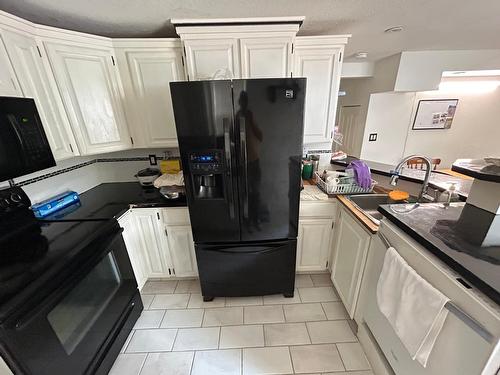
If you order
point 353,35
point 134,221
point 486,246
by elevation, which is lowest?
point 134,221

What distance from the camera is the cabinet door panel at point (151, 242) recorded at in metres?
1.80

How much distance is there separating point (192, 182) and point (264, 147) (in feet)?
1.88

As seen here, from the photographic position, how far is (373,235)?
1.31 meters

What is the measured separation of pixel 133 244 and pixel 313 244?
1.60 meters

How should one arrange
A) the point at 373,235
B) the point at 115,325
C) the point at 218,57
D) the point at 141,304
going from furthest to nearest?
the point at 141,304
the point at 218,57
the point at 115,325
the point at 373,235

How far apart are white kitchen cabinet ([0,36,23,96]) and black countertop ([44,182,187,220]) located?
0.85 metres

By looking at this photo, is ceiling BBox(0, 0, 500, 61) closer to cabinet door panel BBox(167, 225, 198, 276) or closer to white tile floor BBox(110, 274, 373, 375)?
cabinet door panel BBox(167, 225, 198, 276)

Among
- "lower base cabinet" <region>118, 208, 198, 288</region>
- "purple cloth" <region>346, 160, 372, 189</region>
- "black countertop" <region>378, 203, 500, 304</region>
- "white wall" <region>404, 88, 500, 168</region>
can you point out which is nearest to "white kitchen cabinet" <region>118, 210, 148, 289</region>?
"lower base cabinet" <region>118, 208, 198, 288</region>

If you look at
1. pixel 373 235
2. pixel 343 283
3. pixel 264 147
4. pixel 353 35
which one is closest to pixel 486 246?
pixel 373 235

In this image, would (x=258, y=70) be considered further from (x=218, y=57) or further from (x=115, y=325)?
(x=115, y=325)

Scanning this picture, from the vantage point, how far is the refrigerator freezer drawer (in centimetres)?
169

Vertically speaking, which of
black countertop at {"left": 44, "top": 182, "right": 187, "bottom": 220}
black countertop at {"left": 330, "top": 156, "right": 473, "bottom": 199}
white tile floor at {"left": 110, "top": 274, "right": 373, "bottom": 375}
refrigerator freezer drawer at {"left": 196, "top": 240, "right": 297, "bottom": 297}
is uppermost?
black countertop at {"left": 330, "top": 156, "right": 473, "bottom": 199}

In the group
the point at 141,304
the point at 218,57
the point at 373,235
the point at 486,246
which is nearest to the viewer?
the point at 486,246

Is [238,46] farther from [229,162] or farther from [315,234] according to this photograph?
[315,234]
